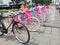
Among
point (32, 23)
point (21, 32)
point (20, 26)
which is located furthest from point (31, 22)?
point (20, 26)

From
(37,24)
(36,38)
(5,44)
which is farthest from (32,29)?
(5,44)

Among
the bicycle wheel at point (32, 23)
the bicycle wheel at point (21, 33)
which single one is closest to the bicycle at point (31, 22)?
the bicycle wheel at point (32, 23)

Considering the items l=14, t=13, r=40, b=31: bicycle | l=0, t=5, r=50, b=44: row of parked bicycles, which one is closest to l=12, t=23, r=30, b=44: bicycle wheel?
l=0, t=5, r=50, b=44: row of parked bicycles

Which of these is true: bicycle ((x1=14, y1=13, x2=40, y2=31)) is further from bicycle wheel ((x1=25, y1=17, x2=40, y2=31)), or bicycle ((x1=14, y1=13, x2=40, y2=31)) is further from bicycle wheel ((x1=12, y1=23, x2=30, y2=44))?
bicycle wheel ((x1=12, y1=23, x2=30, y2=44))

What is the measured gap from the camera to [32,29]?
25.0ft

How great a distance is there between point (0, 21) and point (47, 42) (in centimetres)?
199

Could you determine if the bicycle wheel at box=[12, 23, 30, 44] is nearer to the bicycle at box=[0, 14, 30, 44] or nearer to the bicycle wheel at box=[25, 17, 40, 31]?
the bicycle at box=[0, 14, 30, 44]

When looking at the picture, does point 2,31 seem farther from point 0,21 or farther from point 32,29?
point 32,29

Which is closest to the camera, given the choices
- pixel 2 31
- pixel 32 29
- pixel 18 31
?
pixel 18 31

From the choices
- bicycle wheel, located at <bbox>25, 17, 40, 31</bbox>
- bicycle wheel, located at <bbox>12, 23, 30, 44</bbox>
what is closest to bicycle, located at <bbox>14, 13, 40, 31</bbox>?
bicycle wheel, located at <bbox>25, 17, 40, 31</bbox>

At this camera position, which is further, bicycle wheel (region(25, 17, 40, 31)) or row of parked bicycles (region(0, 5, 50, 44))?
bicycle wheel (region(25, 17, 40, 31))

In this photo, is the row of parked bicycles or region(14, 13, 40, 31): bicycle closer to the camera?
the row of parked bicycles

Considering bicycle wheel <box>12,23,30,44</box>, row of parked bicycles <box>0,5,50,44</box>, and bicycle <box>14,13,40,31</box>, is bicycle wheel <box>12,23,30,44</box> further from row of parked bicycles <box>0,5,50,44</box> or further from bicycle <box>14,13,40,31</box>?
bicycle <box>14,13,40,31</box>

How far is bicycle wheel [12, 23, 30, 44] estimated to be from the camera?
215 inches
